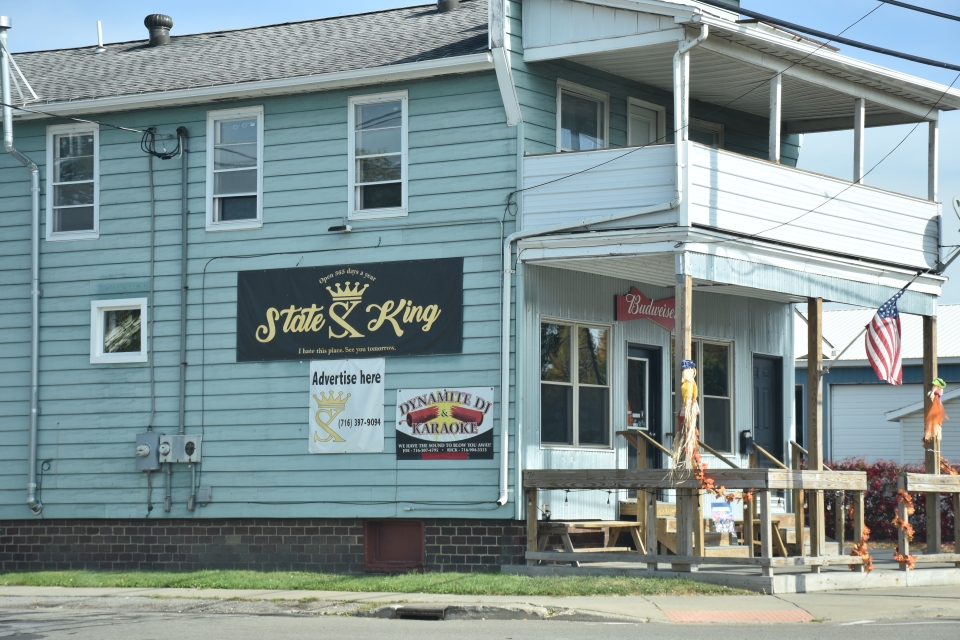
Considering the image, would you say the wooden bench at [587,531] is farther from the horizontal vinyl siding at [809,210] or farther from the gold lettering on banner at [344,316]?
the horizontal vinyl siding at [809,210]

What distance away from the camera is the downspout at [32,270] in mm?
19125

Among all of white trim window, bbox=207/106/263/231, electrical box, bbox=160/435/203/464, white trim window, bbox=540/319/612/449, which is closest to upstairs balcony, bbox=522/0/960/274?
white trim window, bbox=540/319/612/449

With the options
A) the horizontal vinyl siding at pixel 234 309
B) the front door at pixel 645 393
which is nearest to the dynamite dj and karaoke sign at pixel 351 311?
the horizontal vinyl siding at pixel 234 309

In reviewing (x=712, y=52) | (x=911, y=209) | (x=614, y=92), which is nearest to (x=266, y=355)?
(x=614, y=92)

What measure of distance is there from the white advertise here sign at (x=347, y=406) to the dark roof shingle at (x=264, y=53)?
3983mm

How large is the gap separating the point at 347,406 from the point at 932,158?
8922mm

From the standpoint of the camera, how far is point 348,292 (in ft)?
58.6

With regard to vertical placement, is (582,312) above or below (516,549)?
above

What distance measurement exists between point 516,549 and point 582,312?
11.0 ft

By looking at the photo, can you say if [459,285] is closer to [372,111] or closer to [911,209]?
[372,111]

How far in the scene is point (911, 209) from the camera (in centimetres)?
1873

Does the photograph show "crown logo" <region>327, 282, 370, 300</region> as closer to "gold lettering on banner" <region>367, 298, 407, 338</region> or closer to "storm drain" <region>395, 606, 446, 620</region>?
"gold lettering on banner" <region>367, 298, 407, 338</region>

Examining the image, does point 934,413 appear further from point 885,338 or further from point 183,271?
point 183,271

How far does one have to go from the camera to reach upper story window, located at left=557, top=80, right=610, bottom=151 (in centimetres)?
1762
